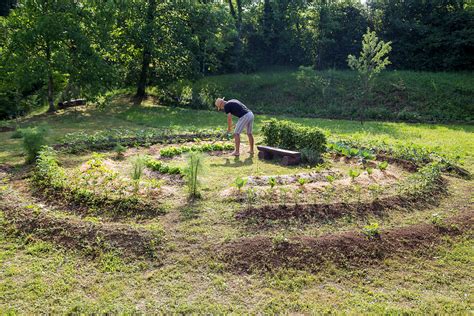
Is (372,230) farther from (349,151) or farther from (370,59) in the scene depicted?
(370,59)

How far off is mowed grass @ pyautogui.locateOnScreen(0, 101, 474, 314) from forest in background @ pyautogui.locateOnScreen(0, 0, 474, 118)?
46.2 ft

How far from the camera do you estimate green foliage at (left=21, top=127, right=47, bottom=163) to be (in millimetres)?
9802

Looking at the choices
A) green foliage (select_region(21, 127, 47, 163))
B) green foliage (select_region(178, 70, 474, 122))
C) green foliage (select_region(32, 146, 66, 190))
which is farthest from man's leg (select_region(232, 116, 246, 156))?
green foliage (select_region(178, 70, 474, 122))

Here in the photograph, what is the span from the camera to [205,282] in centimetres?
511

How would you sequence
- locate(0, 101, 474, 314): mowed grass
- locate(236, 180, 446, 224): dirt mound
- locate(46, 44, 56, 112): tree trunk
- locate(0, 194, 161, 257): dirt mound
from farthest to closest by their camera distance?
locate(46, 44, 56, 112): tree trunk < locate(236, 180, 446, 224): dirt mound < locate(0, 194, 161, 257): dirt mound < locate(0, 101, 474, 314): mowed grass

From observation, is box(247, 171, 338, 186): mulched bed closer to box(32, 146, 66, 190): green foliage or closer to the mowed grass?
the mowed grass

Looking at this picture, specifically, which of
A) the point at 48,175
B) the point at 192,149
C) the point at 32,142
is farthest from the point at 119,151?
the point at 48,175

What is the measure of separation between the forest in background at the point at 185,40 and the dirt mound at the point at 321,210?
14.9m

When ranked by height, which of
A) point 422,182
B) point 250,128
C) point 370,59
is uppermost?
point 370,59

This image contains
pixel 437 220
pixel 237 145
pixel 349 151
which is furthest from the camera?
pixel 237 145

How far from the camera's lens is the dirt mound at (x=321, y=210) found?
660 cm


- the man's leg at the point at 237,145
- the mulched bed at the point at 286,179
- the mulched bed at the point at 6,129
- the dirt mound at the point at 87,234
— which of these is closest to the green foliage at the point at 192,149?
the man's leg at the point at 237,145

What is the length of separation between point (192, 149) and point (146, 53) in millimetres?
14402

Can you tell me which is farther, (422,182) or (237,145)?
(237,145)
